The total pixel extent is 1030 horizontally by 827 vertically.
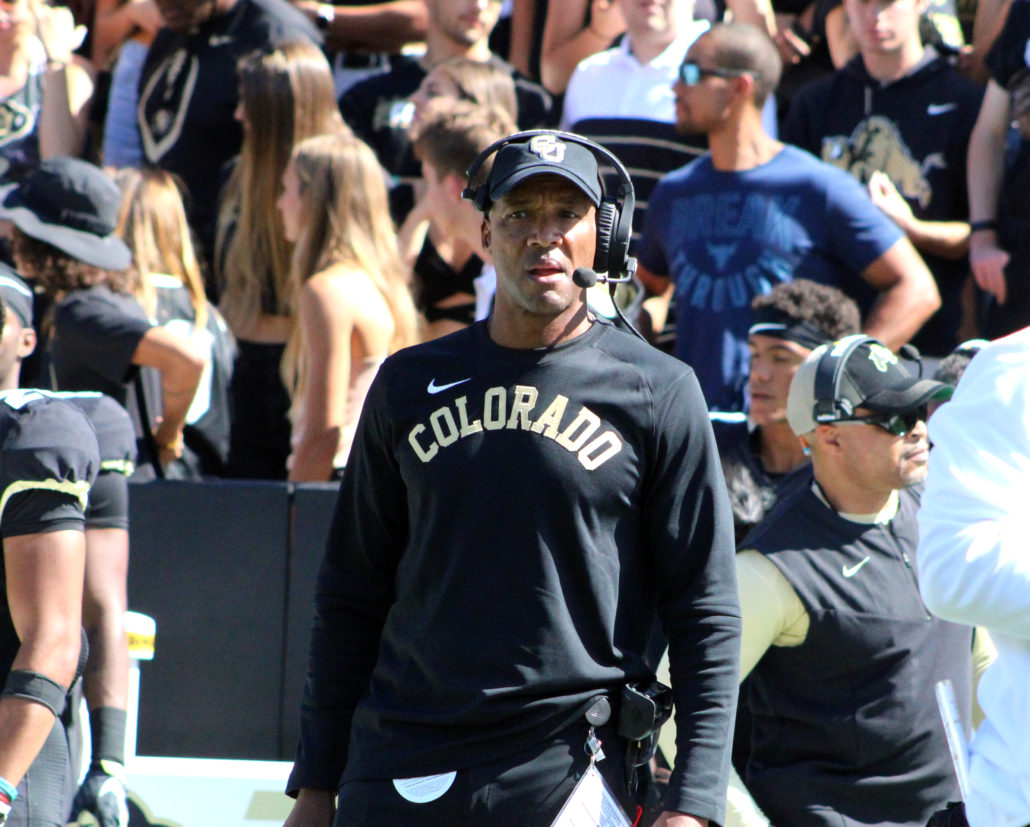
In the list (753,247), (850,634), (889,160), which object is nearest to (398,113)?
(753,247)

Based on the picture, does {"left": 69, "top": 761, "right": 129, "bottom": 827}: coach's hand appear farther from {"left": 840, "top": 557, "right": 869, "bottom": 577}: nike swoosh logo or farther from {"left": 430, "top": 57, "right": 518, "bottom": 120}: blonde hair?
{"left": 430, "top": 57, "right": 518, "bottom": 120}: blonde hair

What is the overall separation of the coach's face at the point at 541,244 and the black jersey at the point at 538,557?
84mm

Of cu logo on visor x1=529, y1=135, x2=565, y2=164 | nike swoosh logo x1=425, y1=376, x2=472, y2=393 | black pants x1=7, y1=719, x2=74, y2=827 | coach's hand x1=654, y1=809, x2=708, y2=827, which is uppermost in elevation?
cu logo on visor x1=529, y1=135, x2=565, y2=164

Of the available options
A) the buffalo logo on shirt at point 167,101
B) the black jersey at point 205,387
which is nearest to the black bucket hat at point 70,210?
the black jersey at point 205,387

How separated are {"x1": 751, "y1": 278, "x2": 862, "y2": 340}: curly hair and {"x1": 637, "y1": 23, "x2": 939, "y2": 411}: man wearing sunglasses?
1.46 feet

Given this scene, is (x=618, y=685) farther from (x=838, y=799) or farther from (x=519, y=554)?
(x=838, y=799)

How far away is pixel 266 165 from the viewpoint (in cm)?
579

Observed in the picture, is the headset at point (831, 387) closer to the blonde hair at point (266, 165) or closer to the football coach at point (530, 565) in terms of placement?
the football coach at point (530, 565)

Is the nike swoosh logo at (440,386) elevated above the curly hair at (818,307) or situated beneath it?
elevated above

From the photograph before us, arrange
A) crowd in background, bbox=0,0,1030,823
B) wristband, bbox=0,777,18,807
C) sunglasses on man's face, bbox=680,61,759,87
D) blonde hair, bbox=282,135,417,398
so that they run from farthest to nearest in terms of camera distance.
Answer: sunglasses on man's face, bbox=680,61,759,87, blonde hair, bbox=282,135,417,398, crowd in background, bbox=0,0,1030,823, wristband, bbox=0,777,18,807

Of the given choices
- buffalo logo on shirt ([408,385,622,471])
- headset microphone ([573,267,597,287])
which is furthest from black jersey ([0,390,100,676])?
headset microphone ([573,267,597,287])

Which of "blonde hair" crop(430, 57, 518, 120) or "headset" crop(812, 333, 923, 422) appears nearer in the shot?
"headset" crop(812, 333, 923, 422)

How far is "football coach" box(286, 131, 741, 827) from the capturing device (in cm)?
225

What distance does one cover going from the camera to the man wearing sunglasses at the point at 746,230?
16.9ft
